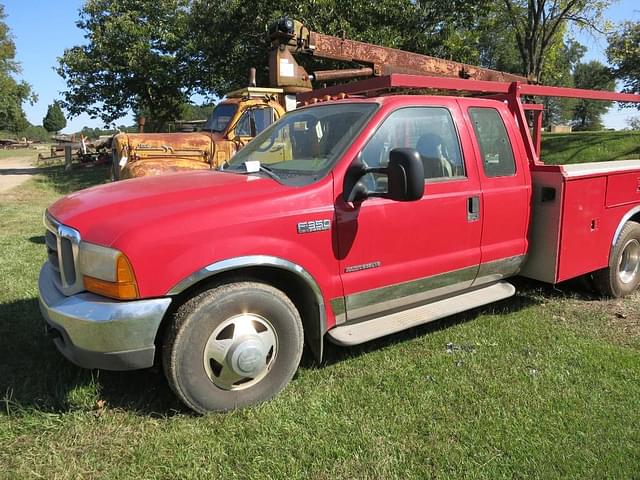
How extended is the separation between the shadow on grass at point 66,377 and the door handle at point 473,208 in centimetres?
105

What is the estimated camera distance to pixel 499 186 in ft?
13.7

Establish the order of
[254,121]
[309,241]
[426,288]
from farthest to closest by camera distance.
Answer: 1. [254,121]
2. [426,288]
3. [309,241]

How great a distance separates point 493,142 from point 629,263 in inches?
92.3

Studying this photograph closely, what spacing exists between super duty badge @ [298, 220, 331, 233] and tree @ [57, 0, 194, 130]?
A: 2023cm

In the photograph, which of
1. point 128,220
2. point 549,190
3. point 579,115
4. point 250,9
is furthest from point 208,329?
point 579,115

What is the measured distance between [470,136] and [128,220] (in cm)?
264

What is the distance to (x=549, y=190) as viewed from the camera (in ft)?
14.5

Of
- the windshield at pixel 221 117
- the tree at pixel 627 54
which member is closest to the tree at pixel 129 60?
the windshield at pixel 221 117

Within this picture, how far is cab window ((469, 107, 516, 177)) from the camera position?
163 inches

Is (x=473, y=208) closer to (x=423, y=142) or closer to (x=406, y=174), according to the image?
(x=423, y=142)

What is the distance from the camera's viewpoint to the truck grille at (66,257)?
9.61ft

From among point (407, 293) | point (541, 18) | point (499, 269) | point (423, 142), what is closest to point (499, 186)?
point (499, 269)

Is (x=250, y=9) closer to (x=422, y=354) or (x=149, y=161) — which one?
(x=149, y=161)

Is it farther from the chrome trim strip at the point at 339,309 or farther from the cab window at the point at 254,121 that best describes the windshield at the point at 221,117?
the chrome trim strip at the point at 339,309
